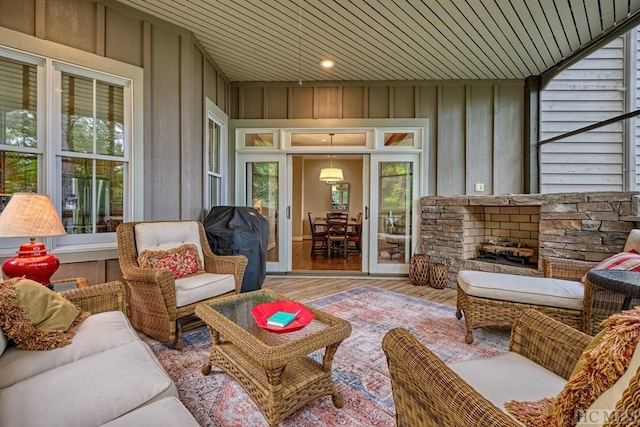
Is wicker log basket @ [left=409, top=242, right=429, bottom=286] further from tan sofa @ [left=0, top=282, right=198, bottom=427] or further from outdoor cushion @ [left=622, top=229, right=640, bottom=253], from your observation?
tan sofa @ [left=0, top=282, right=198, bottom=427]

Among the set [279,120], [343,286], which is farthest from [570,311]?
[279,120]

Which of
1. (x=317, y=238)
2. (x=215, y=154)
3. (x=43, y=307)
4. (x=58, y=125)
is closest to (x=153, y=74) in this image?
(x=58, y=125)

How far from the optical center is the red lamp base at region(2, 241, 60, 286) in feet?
5.82

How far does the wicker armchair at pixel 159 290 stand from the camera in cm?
206

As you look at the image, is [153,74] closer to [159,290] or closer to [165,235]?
[165,235]

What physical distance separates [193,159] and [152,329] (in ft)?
6.25

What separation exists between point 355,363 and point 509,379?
42.1 inches

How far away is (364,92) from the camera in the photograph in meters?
4.37

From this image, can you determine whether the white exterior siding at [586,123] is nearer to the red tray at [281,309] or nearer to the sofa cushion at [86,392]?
the red tray at [281,309]

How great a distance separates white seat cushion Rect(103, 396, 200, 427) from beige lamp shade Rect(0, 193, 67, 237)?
1.49m

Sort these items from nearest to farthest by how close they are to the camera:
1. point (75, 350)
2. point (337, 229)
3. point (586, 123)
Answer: point (75, 350), point (586, 123), point (337, 229)

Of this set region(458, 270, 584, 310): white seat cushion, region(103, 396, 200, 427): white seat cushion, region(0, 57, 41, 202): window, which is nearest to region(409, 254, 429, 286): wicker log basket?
region(458, 270, 584, 310): white seat cushion

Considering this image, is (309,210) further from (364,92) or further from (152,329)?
(152,329)

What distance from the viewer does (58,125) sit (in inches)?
96.0
